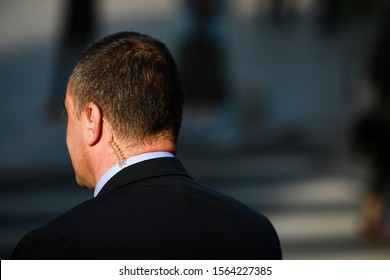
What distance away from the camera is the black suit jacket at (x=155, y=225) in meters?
1.72

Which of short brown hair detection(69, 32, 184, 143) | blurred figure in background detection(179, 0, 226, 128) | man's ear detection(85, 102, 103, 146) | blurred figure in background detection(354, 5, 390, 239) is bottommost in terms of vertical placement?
blurred figure in background detection(354, 5, 390, 239)

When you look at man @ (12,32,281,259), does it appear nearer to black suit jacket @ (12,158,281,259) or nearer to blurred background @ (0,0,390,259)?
black suit jacket @ (12,158,281,259)

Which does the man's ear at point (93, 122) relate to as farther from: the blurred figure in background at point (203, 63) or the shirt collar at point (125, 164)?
the blurred figure in background at point (203, 63)

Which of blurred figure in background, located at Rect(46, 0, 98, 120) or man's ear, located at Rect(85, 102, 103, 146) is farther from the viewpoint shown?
blurred figure in background, located at Rect(46, 0, 98, 120)

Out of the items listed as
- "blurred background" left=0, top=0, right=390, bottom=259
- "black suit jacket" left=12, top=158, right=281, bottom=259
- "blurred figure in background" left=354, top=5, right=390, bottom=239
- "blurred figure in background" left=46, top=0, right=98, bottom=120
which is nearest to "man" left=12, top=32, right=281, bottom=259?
"black suit jacket" left=12, top=158, right=281, bottom=259

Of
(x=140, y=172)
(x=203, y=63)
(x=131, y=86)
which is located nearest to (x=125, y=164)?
(x=140, y=172)

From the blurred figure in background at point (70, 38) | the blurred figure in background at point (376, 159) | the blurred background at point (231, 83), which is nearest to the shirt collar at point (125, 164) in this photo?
the blurred figure in background at point (376, 159)

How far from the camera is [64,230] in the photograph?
1712 millimetres

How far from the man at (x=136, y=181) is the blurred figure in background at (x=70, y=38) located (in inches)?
263

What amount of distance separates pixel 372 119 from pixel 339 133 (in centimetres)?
128

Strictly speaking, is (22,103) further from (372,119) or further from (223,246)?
(223,246)

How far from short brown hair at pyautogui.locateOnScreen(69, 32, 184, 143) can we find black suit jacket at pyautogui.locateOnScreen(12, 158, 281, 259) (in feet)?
0.29

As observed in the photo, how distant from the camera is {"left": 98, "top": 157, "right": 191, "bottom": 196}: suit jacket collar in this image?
6.13ft

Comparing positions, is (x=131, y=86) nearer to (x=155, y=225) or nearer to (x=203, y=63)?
(x=155, y=225)
